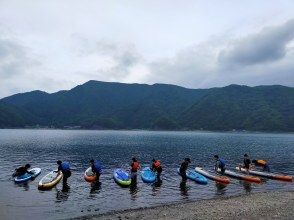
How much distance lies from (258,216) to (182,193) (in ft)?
37.6

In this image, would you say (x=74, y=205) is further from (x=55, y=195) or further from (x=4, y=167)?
(x=4, y=167)

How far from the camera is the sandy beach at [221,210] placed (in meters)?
23.5

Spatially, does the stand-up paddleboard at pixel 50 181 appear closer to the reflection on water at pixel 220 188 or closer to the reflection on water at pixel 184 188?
the reflection on water at pixel 184 188

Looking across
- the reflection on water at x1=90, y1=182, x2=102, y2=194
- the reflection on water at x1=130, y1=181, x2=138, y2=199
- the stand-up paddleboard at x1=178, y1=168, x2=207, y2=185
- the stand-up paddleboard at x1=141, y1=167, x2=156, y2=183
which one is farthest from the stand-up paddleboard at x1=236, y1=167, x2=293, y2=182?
the reflection on water at x1=90, y1=182, x2=102, y2=194

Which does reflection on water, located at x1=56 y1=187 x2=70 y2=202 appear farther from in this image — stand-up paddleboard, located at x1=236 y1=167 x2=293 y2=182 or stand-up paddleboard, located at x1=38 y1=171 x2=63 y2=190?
stand-up paddleboard, located at x1=236 y1=167 x2=293 y2=182

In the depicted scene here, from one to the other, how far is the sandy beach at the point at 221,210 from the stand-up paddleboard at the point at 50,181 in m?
11.1

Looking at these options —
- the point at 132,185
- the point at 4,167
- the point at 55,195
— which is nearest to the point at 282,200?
the point at 132,185

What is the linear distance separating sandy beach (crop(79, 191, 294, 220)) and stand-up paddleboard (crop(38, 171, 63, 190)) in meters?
11.1

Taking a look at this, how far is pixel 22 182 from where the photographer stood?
3709 centimetres

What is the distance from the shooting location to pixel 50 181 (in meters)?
34.8

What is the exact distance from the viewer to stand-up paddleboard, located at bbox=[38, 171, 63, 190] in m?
33.7

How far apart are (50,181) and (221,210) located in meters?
17.6

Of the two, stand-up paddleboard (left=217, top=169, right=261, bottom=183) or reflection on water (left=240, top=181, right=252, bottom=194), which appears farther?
stand-up paddleboard (left=217, top=169, right=261, bottom=183)

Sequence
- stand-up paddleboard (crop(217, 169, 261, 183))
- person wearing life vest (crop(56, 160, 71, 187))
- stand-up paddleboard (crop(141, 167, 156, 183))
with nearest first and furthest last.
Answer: person wearing life vest (crop(56, 160, 71, 187)) → stand-up paddleboard (crop(141, 167, 156, 183)) → stand-up paddleboard (crop(217, 169, 261, 183))
